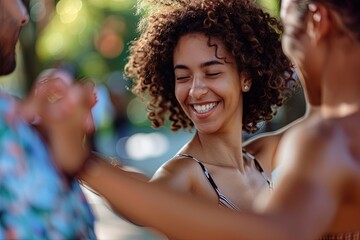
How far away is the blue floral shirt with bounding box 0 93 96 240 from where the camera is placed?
1.83 meters

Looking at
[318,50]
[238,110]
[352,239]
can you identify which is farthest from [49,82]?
[238,110]

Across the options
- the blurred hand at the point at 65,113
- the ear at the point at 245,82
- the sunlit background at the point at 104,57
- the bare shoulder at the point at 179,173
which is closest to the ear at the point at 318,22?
the blurred hand at the point at 65,113

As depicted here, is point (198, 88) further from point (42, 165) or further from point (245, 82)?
point (42, 165)

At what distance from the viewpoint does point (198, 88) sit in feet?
11.1

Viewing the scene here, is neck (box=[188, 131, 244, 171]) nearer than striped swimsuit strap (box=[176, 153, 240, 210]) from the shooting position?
No

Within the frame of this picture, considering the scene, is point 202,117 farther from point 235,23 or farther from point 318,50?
point 318,50

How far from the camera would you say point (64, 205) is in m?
1.92

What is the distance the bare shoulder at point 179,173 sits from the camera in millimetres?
3170

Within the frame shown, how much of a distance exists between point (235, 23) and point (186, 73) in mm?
405

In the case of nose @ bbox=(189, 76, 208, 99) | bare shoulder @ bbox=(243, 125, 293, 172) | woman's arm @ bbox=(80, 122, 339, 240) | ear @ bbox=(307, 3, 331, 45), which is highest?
ear @ bbox=(307, 3, 331, 45)

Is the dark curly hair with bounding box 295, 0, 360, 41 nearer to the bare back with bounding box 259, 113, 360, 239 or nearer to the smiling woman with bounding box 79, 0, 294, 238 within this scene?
the bare back with bounding box 259, 113, 360, 239

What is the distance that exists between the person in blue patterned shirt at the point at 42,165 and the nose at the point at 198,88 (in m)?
1.45

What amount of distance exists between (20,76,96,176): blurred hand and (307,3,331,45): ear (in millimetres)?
569

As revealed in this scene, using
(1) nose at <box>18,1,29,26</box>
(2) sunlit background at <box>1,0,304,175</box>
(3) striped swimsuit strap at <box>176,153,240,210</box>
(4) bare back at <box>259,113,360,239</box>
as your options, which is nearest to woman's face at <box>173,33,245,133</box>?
(3) striped swimsuit strap at <box>176,153,240,210</box>
